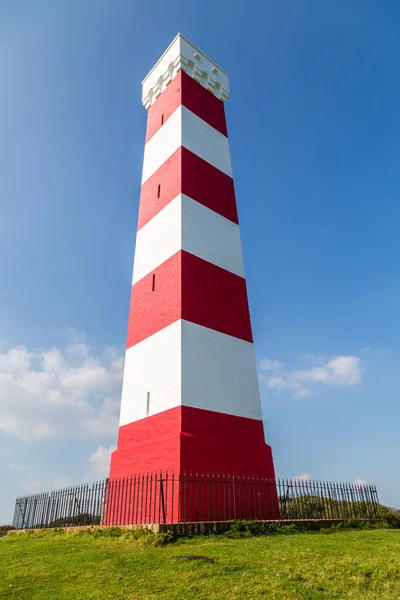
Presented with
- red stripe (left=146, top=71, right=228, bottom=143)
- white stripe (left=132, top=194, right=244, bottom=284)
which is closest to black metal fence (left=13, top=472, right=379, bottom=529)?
white stripe (left=132, top=194, right=244, bottom=284)

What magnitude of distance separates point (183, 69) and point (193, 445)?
1513cm

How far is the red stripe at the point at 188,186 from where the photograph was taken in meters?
15.3

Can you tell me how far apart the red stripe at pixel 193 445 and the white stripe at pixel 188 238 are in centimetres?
522

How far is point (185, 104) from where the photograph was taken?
17.0 m

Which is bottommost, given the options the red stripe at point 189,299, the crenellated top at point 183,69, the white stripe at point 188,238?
the red stripe at point 189,299

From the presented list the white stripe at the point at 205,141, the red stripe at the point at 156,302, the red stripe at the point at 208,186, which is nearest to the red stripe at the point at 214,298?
the red stripe at the point at 156,302

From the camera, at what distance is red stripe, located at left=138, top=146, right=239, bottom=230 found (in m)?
15.3

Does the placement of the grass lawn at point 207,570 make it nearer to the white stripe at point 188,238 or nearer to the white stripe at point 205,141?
the white stripe at point 188,238

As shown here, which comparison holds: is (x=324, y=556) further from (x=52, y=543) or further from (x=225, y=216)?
(x=225, y=216)

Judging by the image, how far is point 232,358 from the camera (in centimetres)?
1332

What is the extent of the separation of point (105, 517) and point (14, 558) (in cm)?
451

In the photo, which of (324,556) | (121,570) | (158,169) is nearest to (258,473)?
(324,556)

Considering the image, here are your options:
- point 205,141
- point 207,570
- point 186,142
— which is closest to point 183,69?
point 205,141

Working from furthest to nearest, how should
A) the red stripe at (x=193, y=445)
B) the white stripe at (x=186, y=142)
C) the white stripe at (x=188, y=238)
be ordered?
the white stripe at (x=186, y=142) < the white stripe at (x=188, y=238) < the red stripe at (x=193, y=445)
